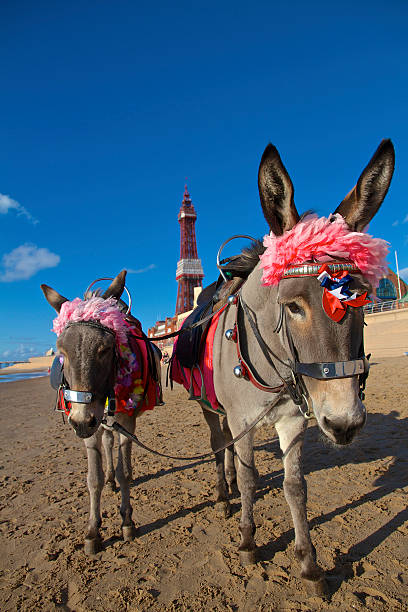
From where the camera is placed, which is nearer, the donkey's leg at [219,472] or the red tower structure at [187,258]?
the donkey's leg at [219,472]

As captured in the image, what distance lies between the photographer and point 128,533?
3357 millimetres

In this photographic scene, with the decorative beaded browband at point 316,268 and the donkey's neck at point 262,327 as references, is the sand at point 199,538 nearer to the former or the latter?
the donkey's neck at point 262,327

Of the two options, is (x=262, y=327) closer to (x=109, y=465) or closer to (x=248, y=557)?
(x=248, y=557)

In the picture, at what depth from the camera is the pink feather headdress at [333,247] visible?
78.7 inches

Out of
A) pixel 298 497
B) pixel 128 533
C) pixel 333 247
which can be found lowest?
pixel 128 533

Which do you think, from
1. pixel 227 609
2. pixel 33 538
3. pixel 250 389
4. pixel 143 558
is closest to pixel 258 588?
pixel 227 609

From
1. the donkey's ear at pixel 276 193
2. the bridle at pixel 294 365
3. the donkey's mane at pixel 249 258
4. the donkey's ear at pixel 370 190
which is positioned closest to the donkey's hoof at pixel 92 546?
the bridle at pixel 294 365

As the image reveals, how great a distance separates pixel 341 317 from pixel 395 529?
9.02 ft

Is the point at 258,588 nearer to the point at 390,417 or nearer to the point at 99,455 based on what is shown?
the point at 99,455

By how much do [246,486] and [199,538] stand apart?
0.99 metres

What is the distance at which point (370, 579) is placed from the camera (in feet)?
8.50

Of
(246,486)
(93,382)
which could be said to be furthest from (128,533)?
(93,382)

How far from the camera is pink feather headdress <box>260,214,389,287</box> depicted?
2.00 metres

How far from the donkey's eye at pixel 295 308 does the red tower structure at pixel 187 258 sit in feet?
280
